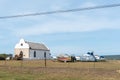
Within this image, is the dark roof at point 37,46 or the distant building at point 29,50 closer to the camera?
the distant building at point 29,50

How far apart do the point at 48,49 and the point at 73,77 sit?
2369 inches

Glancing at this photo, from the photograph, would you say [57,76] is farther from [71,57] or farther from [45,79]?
[71,57]

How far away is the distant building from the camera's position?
74.0 m

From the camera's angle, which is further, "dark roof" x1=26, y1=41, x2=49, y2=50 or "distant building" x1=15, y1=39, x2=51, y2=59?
"dark roof" x1=26, y1=41, x2=49, y2=50

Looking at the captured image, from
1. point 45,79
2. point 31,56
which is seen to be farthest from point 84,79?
point 31,56

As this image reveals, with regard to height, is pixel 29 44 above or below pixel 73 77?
above

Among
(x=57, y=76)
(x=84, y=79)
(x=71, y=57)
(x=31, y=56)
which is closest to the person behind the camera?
(x=84, y=79)

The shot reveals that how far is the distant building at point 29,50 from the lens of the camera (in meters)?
74.0

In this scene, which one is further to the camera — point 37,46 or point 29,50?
point 37,46

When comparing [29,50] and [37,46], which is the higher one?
[37,46]

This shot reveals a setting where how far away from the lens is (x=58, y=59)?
196 ft

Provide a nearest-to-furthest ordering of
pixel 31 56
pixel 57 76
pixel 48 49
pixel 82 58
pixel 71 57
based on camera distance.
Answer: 1. pixel 57 76
2. pixel 71 57
3. pixel 82 58
4. pixel 31 56
5. pixel 48 49

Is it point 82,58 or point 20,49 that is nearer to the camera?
point 82,58

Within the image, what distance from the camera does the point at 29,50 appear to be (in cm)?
7388
